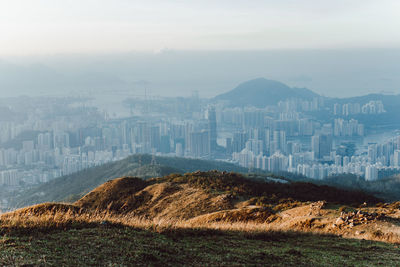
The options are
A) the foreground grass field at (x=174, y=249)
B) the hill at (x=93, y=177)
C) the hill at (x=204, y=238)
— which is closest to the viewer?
the foreground grass field at (x=174, y=249)

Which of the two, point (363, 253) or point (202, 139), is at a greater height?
point (363, 253)

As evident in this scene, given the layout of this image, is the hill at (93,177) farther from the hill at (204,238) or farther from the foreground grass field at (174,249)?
the foreground grass field at (174,249)

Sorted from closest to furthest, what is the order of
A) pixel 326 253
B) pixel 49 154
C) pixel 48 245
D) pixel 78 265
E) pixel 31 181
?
pixel 78 265
pixel 48 245
pixel 326 253
pixel 31 181
pixel 49 154

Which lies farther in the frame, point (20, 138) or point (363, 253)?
point (20, 138)

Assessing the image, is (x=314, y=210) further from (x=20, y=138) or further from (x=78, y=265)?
(x=20, y=138)

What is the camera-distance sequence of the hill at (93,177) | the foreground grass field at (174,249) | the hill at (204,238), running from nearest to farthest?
the foreground grass field at (174,249) < the hill at (204,238) < the hill at (93,177)

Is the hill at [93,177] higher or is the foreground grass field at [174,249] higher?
the foreground grass field at [174,249]

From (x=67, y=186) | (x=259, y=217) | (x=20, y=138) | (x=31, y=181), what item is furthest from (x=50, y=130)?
(x=259, y=217)

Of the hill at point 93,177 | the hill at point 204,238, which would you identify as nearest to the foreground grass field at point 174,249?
the hill at point 204,238
